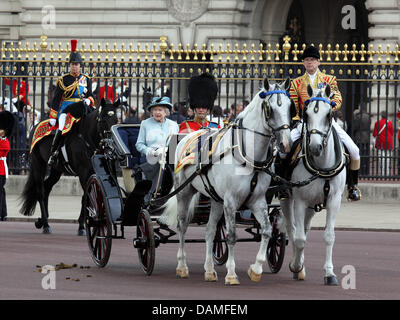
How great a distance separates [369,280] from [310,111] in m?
1.80

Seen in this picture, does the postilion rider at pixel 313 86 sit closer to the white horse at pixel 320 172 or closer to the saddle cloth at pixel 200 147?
the white horse at pixel 320 172

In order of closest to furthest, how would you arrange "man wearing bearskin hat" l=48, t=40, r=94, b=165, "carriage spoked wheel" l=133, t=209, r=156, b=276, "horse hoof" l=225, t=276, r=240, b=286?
"horse hoof" l=225, t=276, r=240, b=286 < "carriage spoked wheel" l=133, t=209, r=156, b=276 < "man wearing bearskin hat" l=48, t=40, r=94, b=165

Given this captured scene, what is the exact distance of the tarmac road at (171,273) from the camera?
448 inches

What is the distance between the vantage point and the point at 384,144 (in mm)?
22469

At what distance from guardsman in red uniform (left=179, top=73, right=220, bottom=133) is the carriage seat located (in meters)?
0.67

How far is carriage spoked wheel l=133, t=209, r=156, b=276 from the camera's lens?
40.6 ft

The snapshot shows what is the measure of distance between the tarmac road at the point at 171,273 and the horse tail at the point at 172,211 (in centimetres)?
51

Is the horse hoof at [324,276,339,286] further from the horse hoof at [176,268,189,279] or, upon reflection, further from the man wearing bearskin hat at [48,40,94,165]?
the man wearing bearskin hat at [48,40,94,165]

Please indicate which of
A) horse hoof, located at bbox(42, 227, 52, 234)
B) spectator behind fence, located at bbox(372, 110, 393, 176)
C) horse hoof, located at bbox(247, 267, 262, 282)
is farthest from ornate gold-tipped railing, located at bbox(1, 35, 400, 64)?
horse hoof, located at bbox(247, 267, 262, 282)

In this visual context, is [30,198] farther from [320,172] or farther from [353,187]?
[320,172]

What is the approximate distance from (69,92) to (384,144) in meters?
6.86

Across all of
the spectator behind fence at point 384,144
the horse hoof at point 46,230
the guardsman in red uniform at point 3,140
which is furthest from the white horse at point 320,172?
the spectator behind fence at point 384,144

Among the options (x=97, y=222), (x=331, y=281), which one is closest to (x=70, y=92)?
(x=97, y=222)
